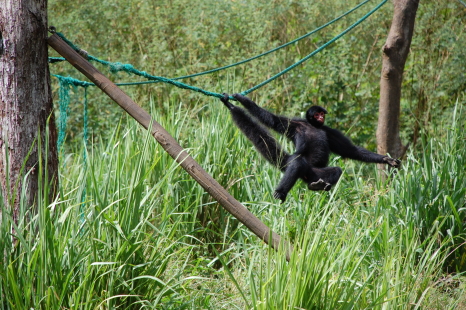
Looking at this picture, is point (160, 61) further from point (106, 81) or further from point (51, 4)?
point (106, 81)

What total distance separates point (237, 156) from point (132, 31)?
224 inches

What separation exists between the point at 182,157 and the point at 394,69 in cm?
359

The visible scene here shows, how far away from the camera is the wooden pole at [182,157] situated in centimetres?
345

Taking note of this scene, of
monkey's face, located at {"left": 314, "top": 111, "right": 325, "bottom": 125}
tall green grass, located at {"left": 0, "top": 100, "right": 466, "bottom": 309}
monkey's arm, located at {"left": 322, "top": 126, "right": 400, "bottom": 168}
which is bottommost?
tall green grass, located at {"left": 0, "top": 100, "right": 466, "bottom": 309}

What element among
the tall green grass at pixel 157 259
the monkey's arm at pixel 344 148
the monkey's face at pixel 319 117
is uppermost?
the monkey's face at pixel 319 117

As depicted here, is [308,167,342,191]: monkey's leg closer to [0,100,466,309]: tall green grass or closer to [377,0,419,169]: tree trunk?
[0,100,466,309]: tall green grass

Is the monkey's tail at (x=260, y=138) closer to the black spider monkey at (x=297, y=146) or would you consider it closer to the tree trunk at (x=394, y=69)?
the black spider monkey at (x=297, y=146)

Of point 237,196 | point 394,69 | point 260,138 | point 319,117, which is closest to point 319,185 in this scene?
point 260,138

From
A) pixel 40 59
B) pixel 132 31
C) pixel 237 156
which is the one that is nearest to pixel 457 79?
pixel 237 156

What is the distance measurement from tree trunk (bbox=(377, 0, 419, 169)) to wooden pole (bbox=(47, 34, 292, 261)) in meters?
3.14

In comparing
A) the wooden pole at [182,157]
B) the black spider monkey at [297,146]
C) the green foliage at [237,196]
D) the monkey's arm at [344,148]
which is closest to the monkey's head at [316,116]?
the black spider monkey at [297,146]

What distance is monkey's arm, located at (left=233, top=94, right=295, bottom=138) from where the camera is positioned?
179 inches

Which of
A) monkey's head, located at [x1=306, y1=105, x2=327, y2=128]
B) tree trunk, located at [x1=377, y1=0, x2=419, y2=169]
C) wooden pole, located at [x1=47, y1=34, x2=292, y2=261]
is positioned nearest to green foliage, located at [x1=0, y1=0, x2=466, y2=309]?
wooden pole, located at [x1=47, y1=34, x2=292, y2=261]

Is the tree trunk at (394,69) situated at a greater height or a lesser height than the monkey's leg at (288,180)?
greater
